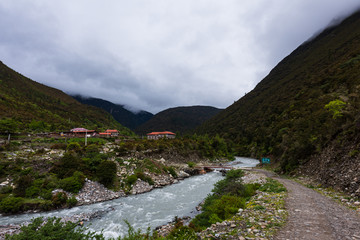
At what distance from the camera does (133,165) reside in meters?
29.5

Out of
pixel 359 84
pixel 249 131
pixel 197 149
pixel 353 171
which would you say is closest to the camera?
pixel 353 171

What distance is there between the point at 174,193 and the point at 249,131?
73934 mm

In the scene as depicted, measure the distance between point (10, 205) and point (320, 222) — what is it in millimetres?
24345

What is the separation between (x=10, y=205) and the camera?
15.7 m

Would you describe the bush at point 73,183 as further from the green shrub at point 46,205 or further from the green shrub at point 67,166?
the green shrub at point 46,205

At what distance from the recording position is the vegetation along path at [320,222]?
5.55 m

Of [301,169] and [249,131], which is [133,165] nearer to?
[301,169]

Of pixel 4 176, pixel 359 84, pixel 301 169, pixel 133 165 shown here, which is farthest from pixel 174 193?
pixel 359 84

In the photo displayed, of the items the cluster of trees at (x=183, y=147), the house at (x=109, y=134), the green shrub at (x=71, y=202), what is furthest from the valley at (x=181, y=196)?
the house at (x=109, y=134)

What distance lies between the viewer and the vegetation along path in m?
5.55

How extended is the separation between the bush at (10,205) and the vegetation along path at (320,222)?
2233 centimetres

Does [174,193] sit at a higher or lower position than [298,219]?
lower

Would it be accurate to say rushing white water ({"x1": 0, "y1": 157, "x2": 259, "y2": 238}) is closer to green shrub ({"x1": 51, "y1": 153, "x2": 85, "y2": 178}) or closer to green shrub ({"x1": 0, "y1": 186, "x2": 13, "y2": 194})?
green shrub ({"x1": 0, "y1": 186, "x2": 13, "y2": 194})

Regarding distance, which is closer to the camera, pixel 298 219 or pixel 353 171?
pixel 298 219
